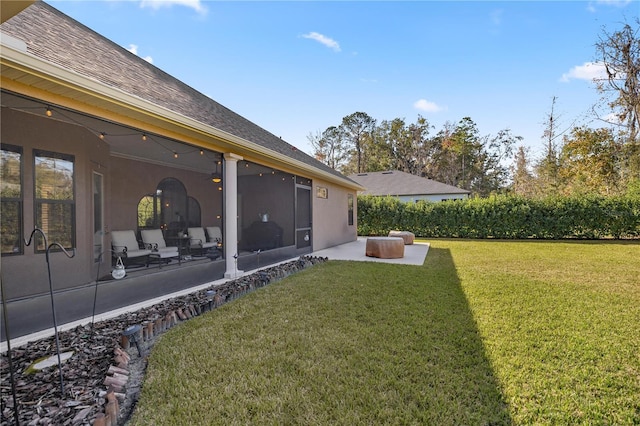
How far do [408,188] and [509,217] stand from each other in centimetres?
786

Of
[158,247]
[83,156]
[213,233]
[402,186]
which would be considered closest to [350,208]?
[213,233]

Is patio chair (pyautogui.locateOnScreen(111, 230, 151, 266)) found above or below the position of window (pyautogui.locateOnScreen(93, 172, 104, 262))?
below

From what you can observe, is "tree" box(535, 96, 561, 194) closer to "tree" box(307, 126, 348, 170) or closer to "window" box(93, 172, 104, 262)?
"tree" box(307, 126, 348, 170)

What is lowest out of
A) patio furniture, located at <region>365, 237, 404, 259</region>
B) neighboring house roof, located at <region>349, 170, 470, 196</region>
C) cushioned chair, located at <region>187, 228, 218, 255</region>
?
patio furniture, located at <region>365, 237, 404, 259</region>

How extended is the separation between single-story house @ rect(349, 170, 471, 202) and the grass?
14718 mm

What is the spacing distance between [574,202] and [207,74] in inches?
679

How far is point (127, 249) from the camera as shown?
6.77m

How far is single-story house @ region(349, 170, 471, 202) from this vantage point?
66.6 feet

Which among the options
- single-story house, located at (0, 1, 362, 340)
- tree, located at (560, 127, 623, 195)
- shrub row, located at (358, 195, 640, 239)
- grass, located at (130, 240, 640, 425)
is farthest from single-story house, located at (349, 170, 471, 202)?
grass, located at (130, 240, 640, 425)

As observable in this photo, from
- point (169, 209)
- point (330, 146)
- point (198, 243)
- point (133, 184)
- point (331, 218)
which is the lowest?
point (198, 243)

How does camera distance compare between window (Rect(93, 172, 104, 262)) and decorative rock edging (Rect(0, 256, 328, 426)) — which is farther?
window (Rect(93, 172, 104, 262))

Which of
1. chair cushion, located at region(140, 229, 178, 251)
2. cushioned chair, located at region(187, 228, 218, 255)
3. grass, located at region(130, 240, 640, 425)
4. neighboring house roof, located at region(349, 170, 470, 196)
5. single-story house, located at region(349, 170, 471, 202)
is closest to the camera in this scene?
grass, located at region(130, 240, 640, 425)

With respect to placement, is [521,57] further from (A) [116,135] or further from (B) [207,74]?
(A) [116,135]

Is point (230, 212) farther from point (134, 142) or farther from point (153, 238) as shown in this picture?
point (153, 238)
